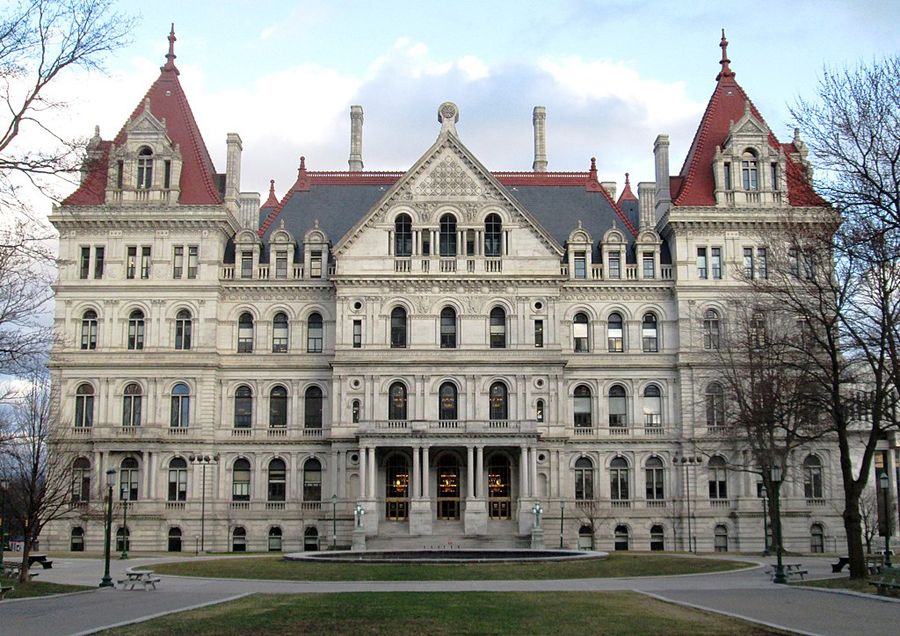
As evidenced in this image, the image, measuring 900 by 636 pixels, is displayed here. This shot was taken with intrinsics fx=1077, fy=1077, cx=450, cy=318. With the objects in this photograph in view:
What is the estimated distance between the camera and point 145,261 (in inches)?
2518

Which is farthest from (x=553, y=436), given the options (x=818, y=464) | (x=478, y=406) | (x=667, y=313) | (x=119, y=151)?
(x=119, y=151)

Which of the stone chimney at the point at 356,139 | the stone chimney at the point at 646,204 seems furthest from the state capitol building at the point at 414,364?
the stone chimney at the point at 356,139

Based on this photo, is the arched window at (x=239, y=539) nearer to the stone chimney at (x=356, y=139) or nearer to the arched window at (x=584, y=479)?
the arched window at (x=584, y=479)

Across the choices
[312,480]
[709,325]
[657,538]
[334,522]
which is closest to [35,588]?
[334,522]

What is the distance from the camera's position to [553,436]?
61.8 meters

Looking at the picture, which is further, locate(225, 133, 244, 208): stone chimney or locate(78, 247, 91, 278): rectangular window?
locate(225, 133, 244, 208): stone chimney

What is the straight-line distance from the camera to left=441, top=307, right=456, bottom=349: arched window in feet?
208

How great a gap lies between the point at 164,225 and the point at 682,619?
1851 inches

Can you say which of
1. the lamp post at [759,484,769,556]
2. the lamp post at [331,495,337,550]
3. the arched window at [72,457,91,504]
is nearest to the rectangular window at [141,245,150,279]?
the arched window at [72,457,91,504]

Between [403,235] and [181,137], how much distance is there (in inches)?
614

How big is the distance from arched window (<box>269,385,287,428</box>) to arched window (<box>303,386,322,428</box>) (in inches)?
52.1

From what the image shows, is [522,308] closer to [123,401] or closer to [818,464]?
[818,464]

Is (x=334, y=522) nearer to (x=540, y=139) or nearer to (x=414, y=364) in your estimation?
(x=414, y=364)

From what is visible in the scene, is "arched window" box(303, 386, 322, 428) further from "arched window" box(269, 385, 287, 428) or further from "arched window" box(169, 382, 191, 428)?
"arched window" box(169, 382, 191, 428)
